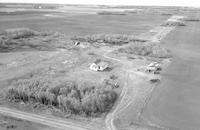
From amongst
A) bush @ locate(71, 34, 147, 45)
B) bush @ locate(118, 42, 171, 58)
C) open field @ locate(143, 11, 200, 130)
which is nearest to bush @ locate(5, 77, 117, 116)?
open field @ locate(143, 11, 200, 130)

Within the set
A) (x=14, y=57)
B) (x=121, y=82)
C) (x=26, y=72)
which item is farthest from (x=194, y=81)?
(x=14, y=57)

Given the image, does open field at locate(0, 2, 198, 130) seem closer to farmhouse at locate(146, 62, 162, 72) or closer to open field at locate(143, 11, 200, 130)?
farmhouse at locate(146, 62, 162, 72)

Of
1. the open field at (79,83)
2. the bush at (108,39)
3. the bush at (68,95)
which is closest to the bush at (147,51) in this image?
the open field at (79,83)

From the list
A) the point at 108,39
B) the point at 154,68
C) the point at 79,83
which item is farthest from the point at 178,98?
the point at 108,39

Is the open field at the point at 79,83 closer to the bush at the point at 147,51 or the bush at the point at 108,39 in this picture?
the bush at the point at 147,51

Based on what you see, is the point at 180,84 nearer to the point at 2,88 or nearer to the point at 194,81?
the point at 194,81

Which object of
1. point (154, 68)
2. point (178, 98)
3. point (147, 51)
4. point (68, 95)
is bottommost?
point (178, 98)

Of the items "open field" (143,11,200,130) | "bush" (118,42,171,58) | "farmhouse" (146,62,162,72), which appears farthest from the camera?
"bush" (118,42,171,58)

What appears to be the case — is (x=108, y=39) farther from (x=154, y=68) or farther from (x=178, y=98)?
(x=178, y=98)
